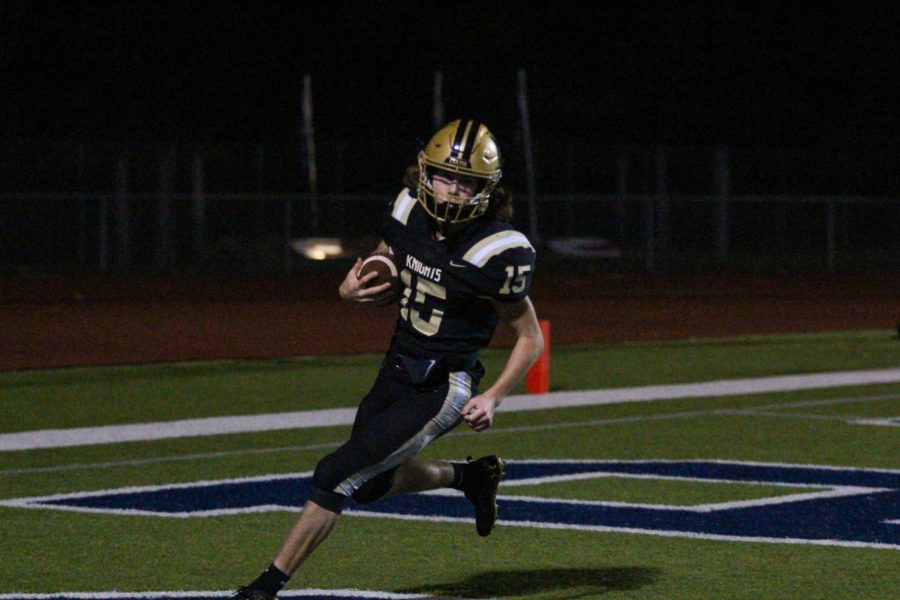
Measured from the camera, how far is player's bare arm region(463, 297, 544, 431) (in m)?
6.35

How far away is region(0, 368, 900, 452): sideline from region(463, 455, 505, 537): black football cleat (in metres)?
5.17

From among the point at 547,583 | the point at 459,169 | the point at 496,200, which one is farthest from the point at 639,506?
the point at 459,169

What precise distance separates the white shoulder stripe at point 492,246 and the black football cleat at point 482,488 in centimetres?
104

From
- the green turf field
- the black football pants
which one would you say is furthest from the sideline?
the black football pants

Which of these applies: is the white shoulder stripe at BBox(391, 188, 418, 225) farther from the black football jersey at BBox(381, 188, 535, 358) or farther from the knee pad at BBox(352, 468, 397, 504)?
the knee pad at BBox(352, 468, 397, 504)

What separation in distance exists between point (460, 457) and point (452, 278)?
489 centimetres

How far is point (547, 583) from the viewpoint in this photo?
23.5 feet

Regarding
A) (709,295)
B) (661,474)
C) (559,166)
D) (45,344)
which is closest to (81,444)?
(661,474)

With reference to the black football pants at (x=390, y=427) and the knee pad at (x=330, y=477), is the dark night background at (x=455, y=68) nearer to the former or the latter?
the black football pants at (x=390, y=427)

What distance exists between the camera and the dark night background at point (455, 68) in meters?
59.9

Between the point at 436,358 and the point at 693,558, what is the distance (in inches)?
72.1

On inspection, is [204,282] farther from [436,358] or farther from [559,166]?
[436,358]

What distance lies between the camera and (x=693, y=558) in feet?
25.3

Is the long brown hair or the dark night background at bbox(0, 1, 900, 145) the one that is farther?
the dark night background at bbox(0, 1, 900, 145)
